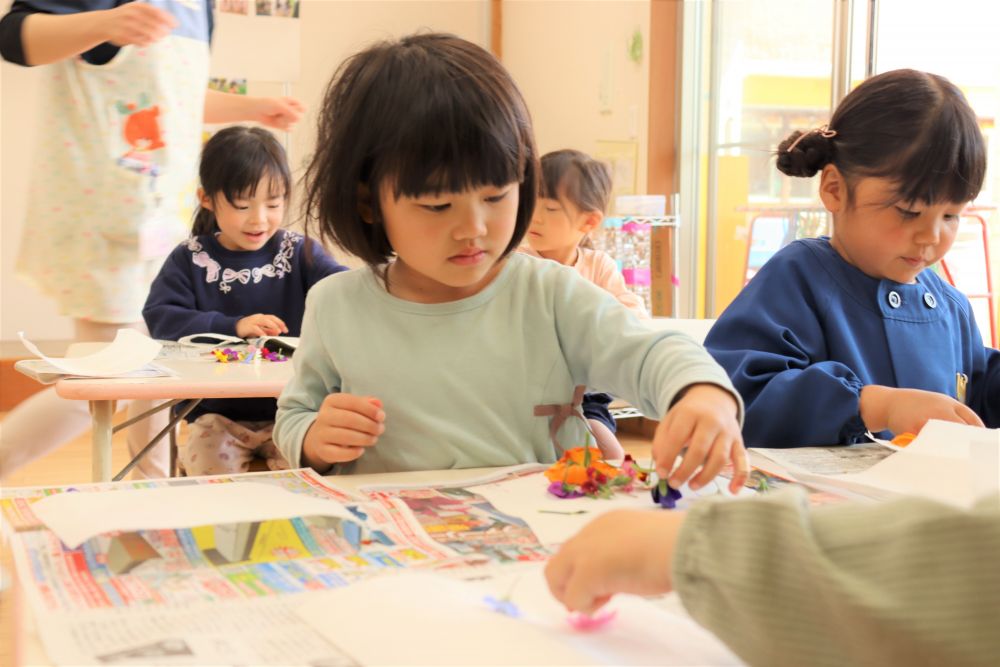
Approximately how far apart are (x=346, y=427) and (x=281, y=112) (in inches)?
57.5

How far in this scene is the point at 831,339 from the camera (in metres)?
1.33

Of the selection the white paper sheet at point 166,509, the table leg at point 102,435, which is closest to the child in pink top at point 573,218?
the table leg at point 102,435

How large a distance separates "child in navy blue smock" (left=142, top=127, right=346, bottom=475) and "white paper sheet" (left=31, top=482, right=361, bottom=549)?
1.61 metres

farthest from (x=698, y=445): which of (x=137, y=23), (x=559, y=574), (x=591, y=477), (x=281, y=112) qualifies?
(x=281, y=112)

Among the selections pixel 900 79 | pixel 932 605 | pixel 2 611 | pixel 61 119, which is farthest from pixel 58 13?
pixel 932 605

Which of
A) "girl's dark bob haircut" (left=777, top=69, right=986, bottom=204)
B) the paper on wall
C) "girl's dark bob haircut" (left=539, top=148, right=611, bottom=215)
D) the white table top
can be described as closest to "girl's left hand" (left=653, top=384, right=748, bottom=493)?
the paper on wall

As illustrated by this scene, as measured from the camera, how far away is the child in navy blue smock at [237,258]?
247cm

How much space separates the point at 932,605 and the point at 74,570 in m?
0.49

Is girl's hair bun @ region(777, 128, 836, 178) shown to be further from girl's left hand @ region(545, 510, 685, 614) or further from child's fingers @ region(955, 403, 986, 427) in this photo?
girl's left hand @ region(545, 510, 685, 614)

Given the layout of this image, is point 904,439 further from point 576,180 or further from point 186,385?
point 576,180

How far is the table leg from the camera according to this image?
1.66 m

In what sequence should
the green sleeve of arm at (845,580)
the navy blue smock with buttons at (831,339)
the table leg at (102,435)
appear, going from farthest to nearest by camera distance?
1. the table leg at (102,435)
2. the navy blue smock with buttons at (831,339)
3. the green sleeve of arm at (845,580)

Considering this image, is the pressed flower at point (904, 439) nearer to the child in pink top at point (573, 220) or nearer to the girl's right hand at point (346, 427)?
the girl's right hand at point (346, 427)

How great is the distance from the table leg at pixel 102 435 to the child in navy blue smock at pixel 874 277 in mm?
973
